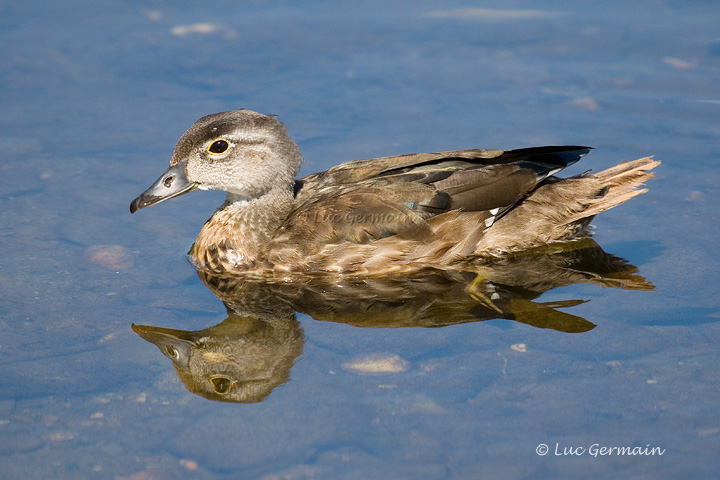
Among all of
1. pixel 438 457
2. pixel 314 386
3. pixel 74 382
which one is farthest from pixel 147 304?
pixel 438 457

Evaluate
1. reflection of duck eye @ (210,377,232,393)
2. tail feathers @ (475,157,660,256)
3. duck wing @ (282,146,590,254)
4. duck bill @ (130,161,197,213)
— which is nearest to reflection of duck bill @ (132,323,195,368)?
reflection of duck eye @ (210,377,232,393)

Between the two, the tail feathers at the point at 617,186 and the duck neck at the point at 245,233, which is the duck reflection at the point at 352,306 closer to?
the duck neck at the point at 245,233

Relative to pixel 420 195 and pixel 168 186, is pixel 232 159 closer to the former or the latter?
pixel 168 186

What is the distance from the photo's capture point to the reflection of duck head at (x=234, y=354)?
290 inches

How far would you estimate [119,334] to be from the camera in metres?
8.08

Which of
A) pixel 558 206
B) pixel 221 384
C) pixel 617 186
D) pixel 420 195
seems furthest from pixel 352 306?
pixel 617 186

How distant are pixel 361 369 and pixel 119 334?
219 cm

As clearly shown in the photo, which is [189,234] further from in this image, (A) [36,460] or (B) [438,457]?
(B) [438,457]

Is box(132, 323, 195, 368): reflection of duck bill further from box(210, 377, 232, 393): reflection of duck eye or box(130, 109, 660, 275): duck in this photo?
box(130, 109, 660, 275): duck

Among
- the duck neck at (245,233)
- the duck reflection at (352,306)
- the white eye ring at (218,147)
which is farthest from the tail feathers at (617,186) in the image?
the white eye ring at (218,147)

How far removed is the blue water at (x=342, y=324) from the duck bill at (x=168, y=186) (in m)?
0.67

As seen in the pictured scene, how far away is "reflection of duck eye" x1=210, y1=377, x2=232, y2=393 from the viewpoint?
24.1ft

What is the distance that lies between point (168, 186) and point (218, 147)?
620 mm

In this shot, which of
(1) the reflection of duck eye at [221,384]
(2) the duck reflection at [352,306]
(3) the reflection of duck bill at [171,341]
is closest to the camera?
(1) the reflection of duck eye at [221,384]
